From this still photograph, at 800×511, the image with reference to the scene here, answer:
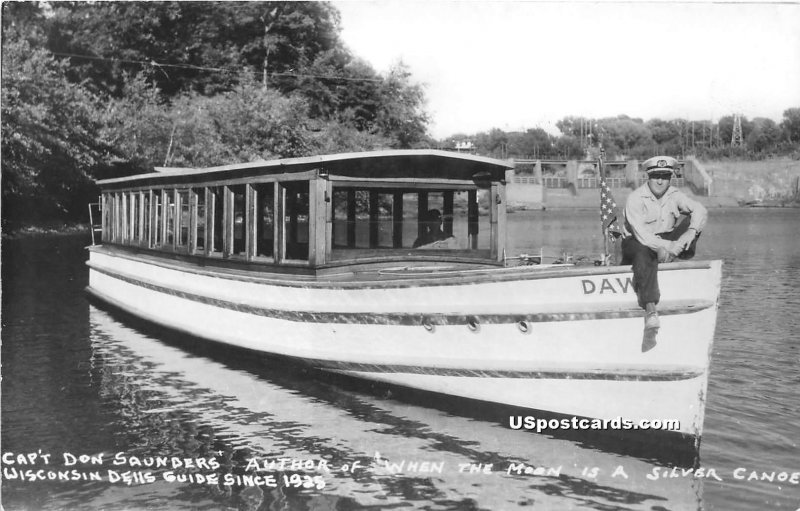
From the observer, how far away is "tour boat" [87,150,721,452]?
302 inches

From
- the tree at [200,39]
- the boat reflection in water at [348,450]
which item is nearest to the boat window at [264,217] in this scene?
the boat reflection in water at [348,450]

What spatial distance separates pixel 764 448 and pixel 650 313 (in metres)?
2.07

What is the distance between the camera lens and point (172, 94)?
4716 centimetres

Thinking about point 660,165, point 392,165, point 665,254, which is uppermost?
point 392,165

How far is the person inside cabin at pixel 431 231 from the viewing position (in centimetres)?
1112

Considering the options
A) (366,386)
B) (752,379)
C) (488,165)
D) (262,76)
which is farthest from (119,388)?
(262,76)

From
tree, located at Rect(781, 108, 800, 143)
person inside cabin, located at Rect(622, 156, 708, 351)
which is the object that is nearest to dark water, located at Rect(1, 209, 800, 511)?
person inside cabin, located at Rect(622, 156, 708, 351)

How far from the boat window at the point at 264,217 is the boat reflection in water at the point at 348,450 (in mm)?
1857

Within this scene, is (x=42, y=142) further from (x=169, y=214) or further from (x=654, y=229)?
(x=654, y=229)

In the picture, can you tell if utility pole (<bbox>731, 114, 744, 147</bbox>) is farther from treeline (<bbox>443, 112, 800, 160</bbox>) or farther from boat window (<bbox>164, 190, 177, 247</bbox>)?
boat window (<bbox>164, 190, 177, 247</bbox>)

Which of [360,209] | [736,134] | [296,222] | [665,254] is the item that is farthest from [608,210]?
[736,134]

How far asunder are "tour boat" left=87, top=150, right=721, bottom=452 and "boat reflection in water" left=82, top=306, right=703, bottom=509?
455 millimetres

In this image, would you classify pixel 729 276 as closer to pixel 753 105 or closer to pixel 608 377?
pixel 753 105

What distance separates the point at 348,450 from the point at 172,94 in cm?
4267
